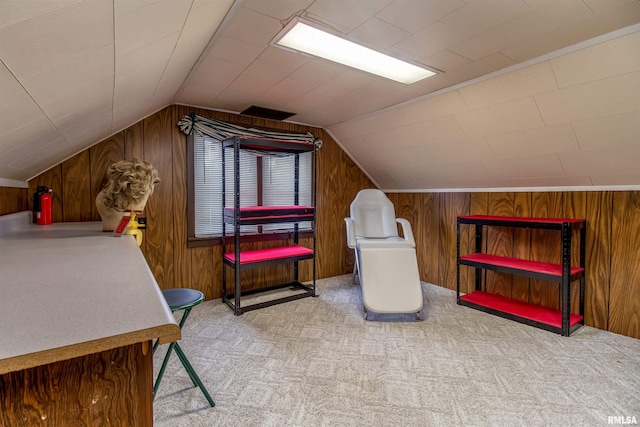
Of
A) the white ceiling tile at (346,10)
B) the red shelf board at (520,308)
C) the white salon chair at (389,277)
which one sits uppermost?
the white ceiling tile at (346,10)

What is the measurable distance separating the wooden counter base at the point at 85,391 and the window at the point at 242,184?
2.92m

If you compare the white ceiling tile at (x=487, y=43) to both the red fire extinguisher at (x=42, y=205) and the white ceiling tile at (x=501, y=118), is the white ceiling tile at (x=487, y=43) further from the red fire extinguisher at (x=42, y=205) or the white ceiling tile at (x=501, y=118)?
the red fire extinguisher at (x=42, y=205)

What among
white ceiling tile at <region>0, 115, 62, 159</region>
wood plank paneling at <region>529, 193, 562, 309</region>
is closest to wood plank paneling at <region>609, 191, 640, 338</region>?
wood plank paneling at <region>529, 193, 562, 309</region>

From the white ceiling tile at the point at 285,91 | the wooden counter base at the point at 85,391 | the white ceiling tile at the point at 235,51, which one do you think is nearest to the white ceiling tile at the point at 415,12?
the white ceiling tile at the point at 235,51

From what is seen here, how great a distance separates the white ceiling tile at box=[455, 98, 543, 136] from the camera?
2.62 m

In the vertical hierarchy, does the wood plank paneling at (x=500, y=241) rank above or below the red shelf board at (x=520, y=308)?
above

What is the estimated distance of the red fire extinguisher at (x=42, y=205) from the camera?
252cm

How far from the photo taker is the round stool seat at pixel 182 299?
5.73 ft

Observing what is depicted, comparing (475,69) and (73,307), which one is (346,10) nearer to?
(475,69)

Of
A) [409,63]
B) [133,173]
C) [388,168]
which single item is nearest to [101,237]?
[133,173]

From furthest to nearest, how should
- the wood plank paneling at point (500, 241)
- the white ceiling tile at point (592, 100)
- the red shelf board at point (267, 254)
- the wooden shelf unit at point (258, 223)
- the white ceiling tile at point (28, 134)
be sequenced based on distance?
the wood plank paneling at point (500, 241), the red shelf board at point (267, 254), the wooden shelf unit at point (258, 223), the white ceiling tile at point (592, 100), the white ceiling tile at point (28, 134)

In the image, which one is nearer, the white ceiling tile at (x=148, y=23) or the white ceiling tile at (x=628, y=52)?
the white ceiling tile at (x=148, y=23)

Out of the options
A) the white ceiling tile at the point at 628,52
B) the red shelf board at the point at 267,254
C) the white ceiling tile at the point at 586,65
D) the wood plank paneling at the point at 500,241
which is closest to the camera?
the white ceiling tile at the point at 628,52

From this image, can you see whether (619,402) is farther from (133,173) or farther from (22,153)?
(22,153)
